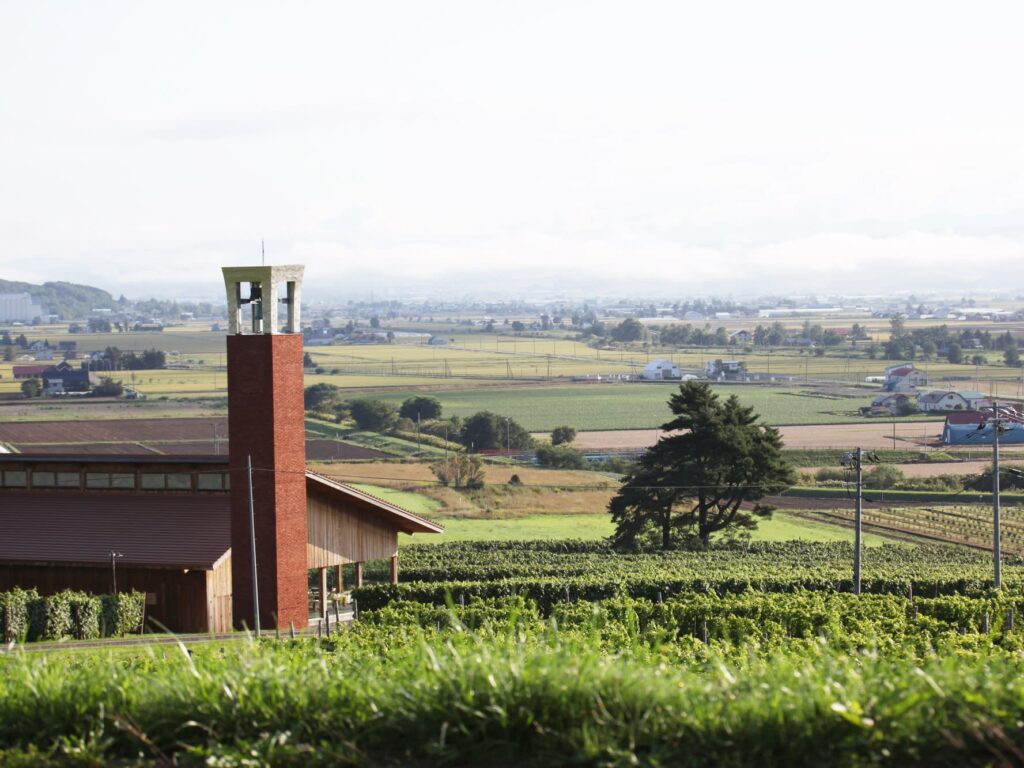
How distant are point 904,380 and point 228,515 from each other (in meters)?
98.7

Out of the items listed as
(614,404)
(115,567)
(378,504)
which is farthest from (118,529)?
(614,404)

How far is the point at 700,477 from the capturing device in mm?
47000

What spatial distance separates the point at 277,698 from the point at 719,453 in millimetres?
40686

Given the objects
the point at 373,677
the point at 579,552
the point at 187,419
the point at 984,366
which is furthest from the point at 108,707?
the point at 984,366

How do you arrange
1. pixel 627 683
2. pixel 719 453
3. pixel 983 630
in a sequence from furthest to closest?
1. pixel 719 453
2. pixel 983 630
3. pixel 627 683

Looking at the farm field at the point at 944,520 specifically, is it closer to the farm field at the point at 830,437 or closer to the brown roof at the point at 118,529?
the farm field at the point at 830,437

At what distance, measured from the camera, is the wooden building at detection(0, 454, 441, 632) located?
86.6ft

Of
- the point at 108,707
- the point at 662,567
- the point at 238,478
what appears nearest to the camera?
the point at 108,707

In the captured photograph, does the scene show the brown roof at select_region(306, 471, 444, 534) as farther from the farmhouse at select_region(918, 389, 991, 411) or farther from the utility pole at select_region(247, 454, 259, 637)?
the farmhouse at select_region(918, 389, 991, 411)

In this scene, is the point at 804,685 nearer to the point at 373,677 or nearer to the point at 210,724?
the point at 373,677

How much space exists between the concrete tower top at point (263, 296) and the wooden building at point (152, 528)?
9.83 ft

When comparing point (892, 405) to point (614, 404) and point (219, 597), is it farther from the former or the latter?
point (219, 597)

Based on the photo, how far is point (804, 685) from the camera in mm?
6684

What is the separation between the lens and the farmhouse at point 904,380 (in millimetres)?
116119
